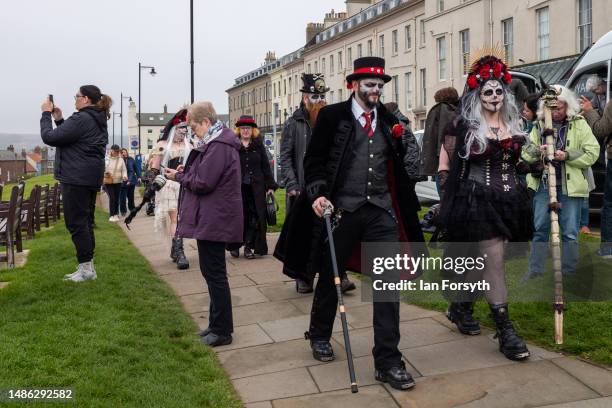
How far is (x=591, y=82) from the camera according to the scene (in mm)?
11148

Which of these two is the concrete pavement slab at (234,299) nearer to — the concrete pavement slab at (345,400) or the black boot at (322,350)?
the black boot at (322,350)

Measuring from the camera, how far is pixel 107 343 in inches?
219

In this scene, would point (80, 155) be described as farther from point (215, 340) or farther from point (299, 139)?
point (215, 340)

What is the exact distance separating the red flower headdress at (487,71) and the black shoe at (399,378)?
2174 mm

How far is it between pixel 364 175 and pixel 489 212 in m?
0.98

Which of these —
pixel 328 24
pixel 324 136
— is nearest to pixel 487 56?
pixel 324 136

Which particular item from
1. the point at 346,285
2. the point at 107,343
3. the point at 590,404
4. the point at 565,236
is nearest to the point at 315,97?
the point at 346,285

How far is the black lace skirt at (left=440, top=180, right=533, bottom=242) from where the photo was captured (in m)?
5.22

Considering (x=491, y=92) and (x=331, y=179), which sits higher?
(x=491, y=92)

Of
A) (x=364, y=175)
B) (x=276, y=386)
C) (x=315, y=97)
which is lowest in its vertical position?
(x=276, y=386)

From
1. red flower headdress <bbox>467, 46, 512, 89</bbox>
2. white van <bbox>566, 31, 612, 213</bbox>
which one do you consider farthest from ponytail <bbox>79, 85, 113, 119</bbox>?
white van <bbox>566, 31, 612, 213</bbox>

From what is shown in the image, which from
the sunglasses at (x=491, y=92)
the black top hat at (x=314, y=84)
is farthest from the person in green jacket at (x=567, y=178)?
the black top hat at (x=314, y=84)

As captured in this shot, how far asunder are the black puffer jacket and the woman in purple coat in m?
2.32

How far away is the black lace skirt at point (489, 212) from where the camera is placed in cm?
522
